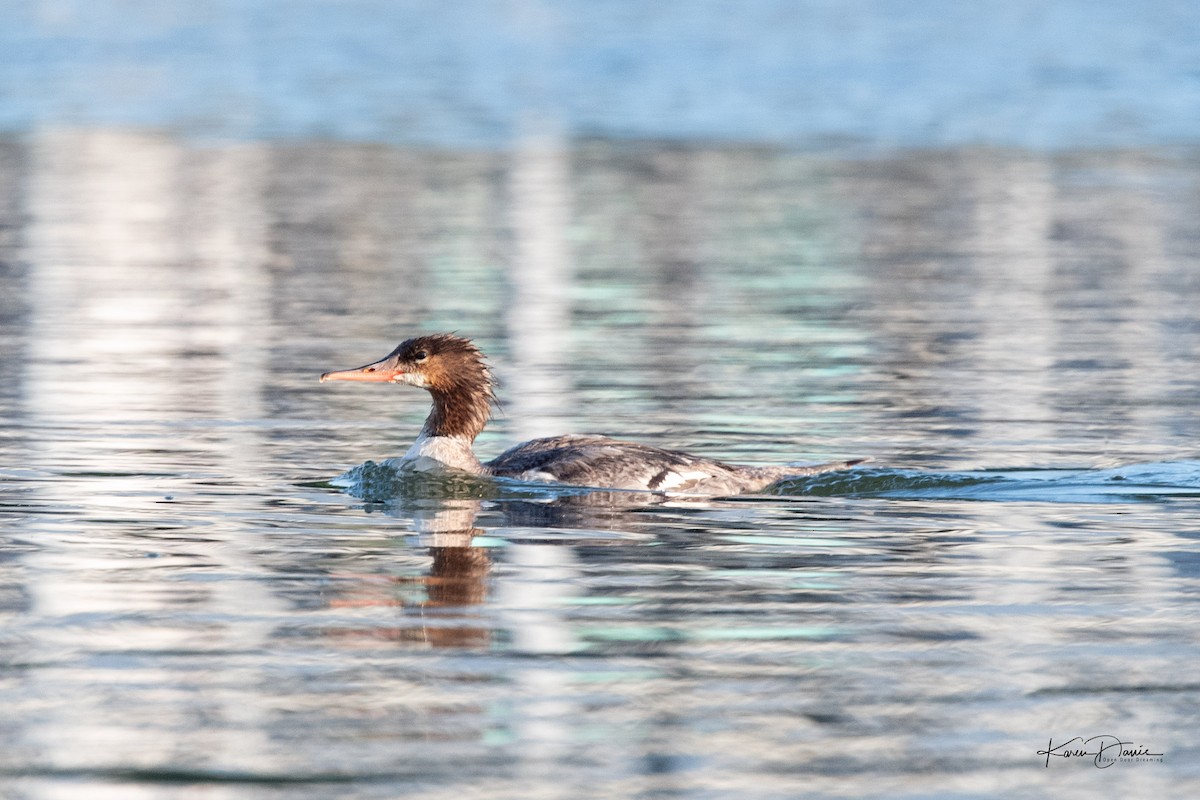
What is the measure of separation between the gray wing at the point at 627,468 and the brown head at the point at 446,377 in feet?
2.37

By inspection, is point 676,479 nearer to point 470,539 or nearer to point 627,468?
point 627,468

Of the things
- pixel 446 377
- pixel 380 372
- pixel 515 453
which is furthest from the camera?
pixel 446 377

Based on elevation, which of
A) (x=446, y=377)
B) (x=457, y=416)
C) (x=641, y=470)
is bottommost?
(x=641, y=470)

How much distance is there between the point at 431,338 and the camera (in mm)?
14070

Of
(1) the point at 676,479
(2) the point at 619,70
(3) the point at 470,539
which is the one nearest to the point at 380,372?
(1) the point at 676,479

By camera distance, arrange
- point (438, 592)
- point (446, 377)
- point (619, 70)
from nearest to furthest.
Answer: point (438, 592) → point (446, 377) → point (619, 70)

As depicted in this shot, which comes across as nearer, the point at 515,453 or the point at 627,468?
the point at 627,468

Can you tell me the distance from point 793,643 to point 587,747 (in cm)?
166

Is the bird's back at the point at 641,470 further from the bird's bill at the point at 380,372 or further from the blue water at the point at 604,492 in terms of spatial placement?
the bird's bill at the point at 380,372

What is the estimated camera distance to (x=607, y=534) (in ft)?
39.2

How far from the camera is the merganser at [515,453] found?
13250 millimetres

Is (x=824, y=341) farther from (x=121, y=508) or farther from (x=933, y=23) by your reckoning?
(x=933, y=23)

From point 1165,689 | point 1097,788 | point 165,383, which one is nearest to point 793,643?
point 1165,689

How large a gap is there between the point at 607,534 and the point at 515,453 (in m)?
2.00
